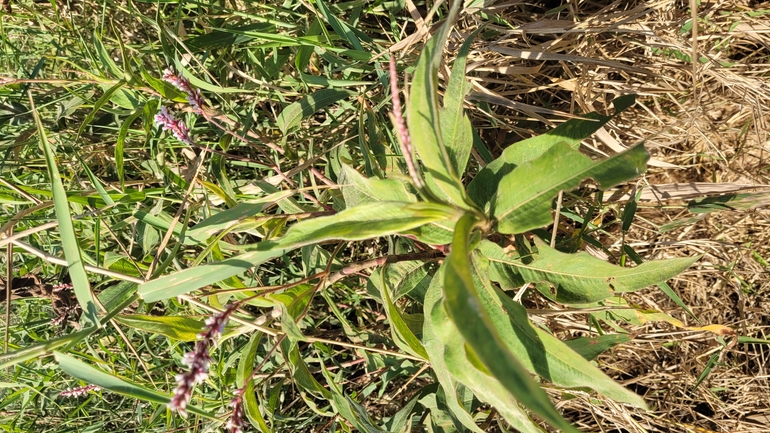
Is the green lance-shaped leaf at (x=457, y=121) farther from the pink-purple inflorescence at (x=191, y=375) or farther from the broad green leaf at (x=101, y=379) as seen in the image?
the broad green leaf at (x=101, y=379)

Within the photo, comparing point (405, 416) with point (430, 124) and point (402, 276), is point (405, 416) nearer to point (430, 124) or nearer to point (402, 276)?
point (402, 276)

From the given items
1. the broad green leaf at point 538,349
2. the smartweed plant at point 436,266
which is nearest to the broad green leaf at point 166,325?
the smartweed plant at point 436,266

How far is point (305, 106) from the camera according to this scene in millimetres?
1727

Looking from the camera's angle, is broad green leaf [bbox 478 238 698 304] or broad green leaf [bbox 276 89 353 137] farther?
broad green leaf [bbox 276 89 353 137]

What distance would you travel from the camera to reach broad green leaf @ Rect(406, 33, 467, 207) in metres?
0.99

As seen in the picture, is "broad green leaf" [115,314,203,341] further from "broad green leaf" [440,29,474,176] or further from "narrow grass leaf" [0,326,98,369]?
"broad green leaf" [440,29,474,176]

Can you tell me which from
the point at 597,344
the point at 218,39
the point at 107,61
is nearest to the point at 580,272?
the point at 597,344

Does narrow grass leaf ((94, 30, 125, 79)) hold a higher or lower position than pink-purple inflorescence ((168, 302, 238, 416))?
higher

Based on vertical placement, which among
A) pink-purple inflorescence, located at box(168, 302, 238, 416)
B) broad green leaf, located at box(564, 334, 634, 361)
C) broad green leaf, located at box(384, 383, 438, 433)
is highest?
pink-purple inflorescence, located at box(168, 302, 238, 416)

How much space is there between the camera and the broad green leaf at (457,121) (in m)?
1.23

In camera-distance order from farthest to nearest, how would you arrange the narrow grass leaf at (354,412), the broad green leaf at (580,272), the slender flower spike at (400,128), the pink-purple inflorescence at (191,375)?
the narrow grass leaf at (354,412), the broad green leaf at (580,272), the pink-purple inflorescence at (191,375), the slender flower spike at (400,128)

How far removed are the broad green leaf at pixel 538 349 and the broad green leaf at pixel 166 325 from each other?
0.81 m

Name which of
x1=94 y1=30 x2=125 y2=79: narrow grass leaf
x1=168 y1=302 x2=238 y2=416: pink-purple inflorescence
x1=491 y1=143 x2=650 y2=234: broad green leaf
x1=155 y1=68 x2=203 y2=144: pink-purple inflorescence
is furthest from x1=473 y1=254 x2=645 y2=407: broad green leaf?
x1=94 y1=30 x2=125 y2=79: narrow grass leaf

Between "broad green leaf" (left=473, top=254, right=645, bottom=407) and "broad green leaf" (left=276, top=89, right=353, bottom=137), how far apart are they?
2.62 ft
